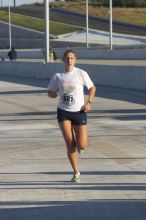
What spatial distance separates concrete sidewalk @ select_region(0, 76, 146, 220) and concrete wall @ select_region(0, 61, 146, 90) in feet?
32.2

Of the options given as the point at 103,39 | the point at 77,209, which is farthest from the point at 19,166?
the point at 103,39

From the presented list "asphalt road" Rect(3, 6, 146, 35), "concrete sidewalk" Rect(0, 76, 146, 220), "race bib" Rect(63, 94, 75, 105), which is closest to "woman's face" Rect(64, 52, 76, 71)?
"race bib" Rect(63, 94, 75, 105)

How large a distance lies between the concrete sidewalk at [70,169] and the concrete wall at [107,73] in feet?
32.2

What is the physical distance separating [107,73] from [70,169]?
2490 cm

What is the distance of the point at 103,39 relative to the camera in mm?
105625

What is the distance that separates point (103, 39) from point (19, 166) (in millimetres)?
92593

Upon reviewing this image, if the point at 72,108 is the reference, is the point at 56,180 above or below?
below

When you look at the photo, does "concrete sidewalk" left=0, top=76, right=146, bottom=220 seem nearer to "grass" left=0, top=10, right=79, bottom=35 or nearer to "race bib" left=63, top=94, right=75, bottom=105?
"race bib" left=63, top=94, right=75, bottom=105

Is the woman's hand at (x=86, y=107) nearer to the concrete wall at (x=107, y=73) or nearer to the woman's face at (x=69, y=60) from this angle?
the woman's face at (x=69, y=60)

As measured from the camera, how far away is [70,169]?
43.1ft

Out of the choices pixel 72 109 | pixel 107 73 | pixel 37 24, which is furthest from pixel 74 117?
pixel 37 24

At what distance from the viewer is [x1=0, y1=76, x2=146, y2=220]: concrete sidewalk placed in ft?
32.6

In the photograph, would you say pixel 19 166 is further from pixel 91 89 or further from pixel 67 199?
pixel 67 199

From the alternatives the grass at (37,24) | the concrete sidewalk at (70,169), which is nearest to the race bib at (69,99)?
the concrete sidewalk at (70,169)
